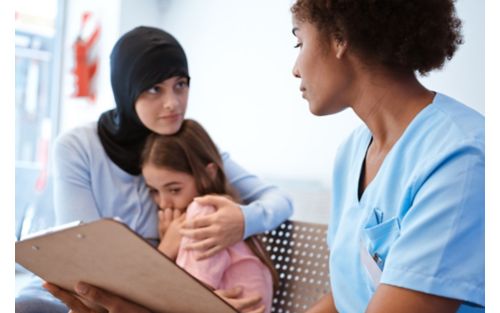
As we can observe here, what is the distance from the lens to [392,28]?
855mm

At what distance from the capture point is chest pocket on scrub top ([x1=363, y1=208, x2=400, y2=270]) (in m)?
0.85

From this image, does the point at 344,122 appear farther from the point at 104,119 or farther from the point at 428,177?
the point at 428,177

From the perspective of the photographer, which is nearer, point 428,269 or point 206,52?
point 428,269

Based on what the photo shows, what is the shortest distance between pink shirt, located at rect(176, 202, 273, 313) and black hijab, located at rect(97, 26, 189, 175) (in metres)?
0.29

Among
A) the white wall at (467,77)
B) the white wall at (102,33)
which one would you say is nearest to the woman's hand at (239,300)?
the white wall at (467,77)

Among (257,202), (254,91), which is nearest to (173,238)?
(257,202)

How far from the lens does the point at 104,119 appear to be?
65.1 inches

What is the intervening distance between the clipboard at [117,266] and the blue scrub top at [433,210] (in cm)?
26

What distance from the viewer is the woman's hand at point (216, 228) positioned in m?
1.34

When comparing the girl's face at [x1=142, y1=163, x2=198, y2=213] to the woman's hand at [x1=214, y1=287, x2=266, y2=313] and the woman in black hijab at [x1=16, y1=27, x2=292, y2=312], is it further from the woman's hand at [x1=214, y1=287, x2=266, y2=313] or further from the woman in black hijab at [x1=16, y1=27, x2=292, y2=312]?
the woman's hand at [x1=214, y1=287, x2=266, y2=313]

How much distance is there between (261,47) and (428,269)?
243 cm

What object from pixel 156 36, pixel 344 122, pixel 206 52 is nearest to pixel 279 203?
pixel 156 36
